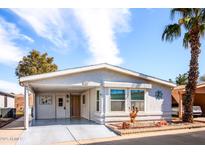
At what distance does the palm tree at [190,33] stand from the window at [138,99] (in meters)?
2.92

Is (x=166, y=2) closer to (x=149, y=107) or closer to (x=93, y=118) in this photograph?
(x=149, y=107)

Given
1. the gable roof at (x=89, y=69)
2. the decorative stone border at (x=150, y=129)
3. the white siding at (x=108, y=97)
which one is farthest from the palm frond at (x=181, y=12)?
the decorative stone border at (x=150, y=129)

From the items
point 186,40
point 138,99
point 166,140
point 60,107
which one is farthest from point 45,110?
point 186,40

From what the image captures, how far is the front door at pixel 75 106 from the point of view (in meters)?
20.8

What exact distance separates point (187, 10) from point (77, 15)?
7.05 m

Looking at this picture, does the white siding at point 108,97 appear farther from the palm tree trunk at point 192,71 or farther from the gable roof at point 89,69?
the palm tree trunk at point 192,71

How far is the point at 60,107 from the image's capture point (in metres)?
20.2

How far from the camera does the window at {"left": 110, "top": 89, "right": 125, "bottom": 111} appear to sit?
570 inches

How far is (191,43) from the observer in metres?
14.7

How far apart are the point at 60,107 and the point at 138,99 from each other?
8019 millimetres

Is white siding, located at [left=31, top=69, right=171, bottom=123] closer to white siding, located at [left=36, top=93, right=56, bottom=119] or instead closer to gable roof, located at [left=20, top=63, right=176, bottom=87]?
gable roof, located at [left=20, top=63, right=176, bottom=87]

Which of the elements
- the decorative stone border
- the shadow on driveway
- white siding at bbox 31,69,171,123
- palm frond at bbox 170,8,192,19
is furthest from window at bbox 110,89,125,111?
palm frond at bbox 170,8,192,19

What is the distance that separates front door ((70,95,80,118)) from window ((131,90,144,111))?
291 inches
